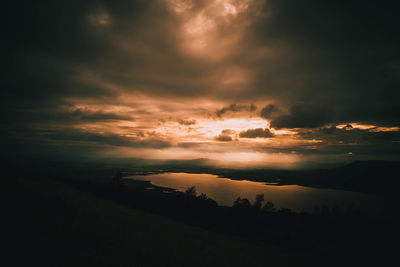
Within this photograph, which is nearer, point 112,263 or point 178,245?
point 112,263

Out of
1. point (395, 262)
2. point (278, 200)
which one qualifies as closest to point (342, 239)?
point (395, 262)

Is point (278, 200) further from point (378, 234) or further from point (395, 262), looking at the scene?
point (395, 262)

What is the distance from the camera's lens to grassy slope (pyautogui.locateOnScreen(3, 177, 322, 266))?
11.6m

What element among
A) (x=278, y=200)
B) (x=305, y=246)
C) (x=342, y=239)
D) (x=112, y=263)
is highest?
(x=112, y=263)

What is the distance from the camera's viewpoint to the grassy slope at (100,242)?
38.1ft

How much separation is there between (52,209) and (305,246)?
3259 centimetres

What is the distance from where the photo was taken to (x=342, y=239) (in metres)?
35.3

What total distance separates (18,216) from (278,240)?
106ft

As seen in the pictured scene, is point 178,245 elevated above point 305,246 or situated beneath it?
elevated above

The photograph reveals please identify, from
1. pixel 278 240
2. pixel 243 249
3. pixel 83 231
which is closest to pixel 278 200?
pixel 278 240

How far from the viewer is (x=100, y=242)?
1430cm

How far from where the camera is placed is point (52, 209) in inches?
723

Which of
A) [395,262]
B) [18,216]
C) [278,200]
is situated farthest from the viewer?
[278,200]

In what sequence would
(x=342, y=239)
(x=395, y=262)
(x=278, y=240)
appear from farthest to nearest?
(x=342, y=239)
(x=278, y=240)
(x=395, y=262)
